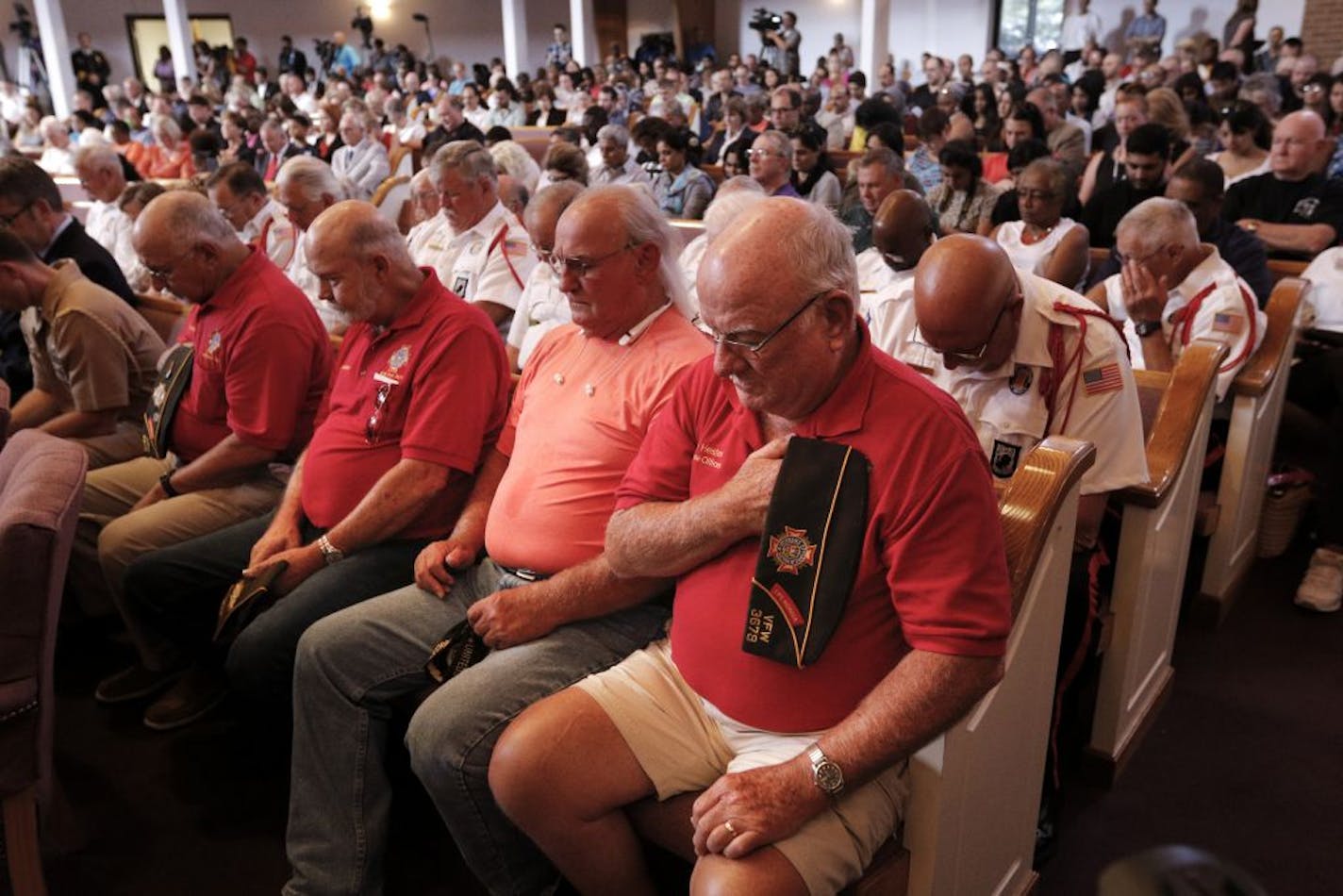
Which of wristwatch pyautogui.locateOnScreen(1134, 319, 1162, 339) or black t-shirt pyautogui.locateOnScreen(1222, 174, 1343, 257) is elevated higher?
black t-shirt pyautogui.locateOnScreen(1222, 174, 1343, 257)

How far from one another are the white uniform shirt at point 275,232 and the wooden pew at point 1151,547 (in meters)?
3.58

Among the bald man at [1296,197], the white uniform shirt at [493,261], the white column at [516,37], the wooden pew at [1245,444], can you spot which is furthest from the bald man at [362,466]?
the white column at [516,37]

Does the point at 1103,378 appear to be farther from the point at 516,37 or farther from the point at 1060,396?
the point at 516,37

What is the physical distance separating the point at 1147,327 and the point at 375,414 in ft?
6.31

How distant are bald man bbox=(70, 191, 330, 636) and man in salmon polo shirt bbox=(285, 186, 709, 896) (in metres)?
0.73

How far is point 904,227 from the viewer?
120 inches

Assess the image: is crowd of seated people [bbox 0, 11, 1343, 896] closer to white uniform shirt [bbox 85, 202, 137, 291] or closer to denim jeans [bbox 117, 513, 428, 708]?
denim jeans [bbox 117, 513, 428, 708]

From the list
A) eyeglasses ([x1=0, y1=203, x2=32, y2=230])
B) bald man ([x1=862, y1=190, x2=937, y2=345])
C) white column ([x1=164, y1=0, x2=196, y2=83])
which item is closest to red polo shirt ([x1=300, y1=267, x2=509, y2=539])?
bald man ([x1=862, y1=190, x2=937, y2=345])

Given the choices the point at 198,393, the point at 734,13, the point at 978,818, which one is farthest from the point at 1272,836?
the point at 734,13

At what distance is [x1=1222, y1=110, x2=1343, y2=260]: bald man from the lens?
12.7 ft

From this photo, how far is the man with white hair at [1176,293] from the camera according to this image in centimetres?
264

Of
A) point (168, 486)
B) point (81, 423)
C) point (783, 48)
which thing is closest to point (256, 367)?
point (168, 486)

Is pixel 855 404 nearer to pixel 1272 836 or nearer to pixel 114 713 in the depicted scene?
pixel 1272 836

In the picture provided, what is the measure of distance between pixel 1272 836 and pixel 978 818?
0.94m
